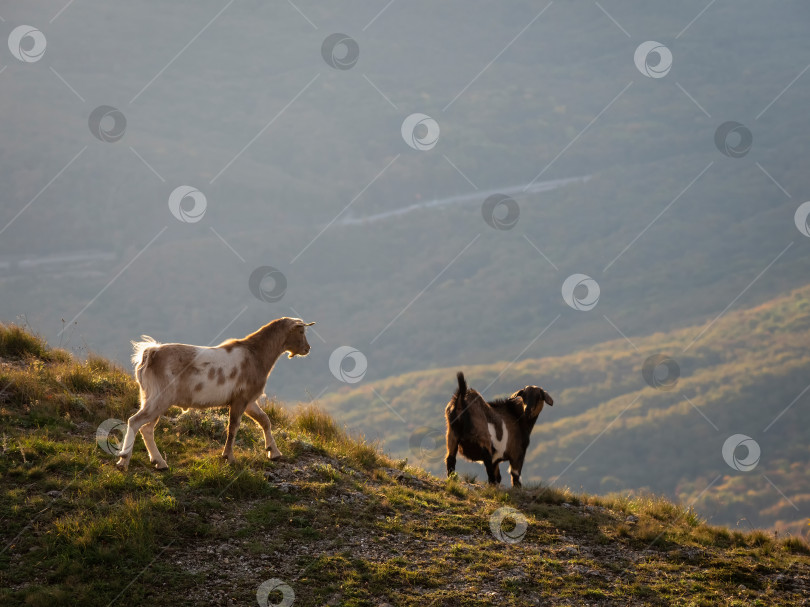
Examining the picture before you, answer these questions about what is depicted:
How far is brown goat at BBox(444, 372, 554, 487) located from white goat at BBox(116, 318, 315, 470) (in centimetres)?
332

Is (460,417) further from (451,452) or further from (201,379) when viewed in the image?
(201,379)

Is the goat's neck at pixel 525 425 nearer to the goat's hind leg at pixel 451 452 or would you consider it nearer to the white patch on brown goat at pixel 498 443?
the white patch on brown goat at pixel 498 443

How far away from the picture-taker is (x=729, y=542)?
454 inches

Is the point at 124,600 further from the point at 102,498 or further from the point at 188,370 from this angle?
the point at 188,370

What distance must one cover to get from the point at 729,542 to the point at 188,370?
8195mm

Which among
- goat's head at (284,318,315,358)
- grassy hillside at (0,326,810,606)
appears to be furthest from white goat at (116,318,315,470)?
grassy hillside at (0,326,810,606)

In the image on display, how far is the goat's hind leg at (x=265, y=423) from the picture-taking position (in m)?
10.8

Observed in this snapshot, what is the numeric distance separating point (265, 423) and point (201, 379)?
1384mm

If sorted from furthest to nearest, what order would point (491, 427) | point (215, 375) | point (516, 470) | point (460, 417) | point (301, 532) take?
point (516, 470) < point (491, 427) < point (460, 417) < point (215, 375) < point (301, 532)

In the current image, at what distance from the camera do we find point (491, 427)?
13719 millimetres

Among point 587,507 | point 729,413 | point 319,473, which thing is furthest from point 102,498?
point 729,413

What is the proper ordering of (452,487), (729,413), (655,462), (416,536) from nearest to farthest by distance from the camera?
(416,536), (452,487), (655,462), (729,413)

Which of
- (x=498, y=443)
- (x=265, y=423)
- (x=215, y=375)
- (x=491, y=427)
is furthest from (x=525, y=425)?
(x=215, y=375)

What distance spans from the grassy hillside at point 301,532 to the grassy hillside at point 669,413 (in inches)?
4188
